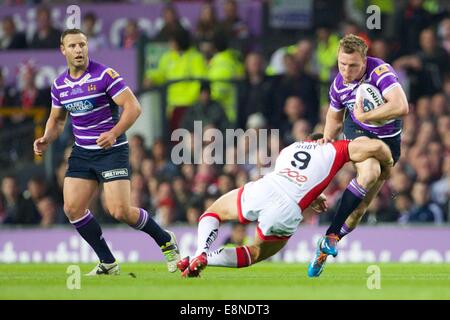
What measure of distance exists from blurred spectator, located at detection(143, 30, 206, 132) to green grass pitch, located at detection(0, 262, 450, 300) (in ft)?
20.8

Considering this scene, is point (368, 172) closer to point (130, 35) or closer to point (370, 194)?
point (370, 194)

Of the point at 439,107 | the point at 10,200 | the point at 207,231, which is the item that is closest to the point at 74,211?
the point at 207,231

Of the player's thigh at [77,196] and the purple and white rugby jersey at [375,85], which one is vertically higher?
the purple and white rugby jersey at [375,85]

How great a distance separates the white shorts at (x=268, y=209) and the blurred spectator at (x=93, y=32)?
10.9 metres

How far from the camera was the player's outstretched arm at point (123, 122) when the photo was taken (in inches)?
489

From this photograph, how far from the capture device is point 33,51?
21.5 metres

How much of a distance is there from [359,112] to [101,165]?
2583 mm

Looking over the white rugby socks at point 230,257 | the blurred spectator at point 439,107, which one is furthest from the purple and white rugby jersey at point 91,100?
the blurred spectator at point 439,107

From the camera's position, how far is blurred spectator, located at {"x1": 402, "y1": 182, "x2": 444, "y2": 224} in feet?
59.3

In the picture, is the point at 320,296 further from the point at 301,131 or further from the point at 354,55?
the point at 301,131

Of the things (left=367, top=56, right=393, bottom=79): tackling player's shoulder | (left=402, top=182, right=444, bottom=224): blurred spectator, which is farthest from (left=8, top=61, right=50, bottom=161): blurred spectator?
(left=367, top=56, right=393, bottom=79): tackling player's shoulder

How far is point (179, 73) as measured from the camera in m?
21.0

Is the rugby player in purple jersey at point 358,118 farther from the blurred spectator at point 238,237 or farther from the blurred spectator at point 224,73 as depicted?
the blurred spectator at point 224,73
